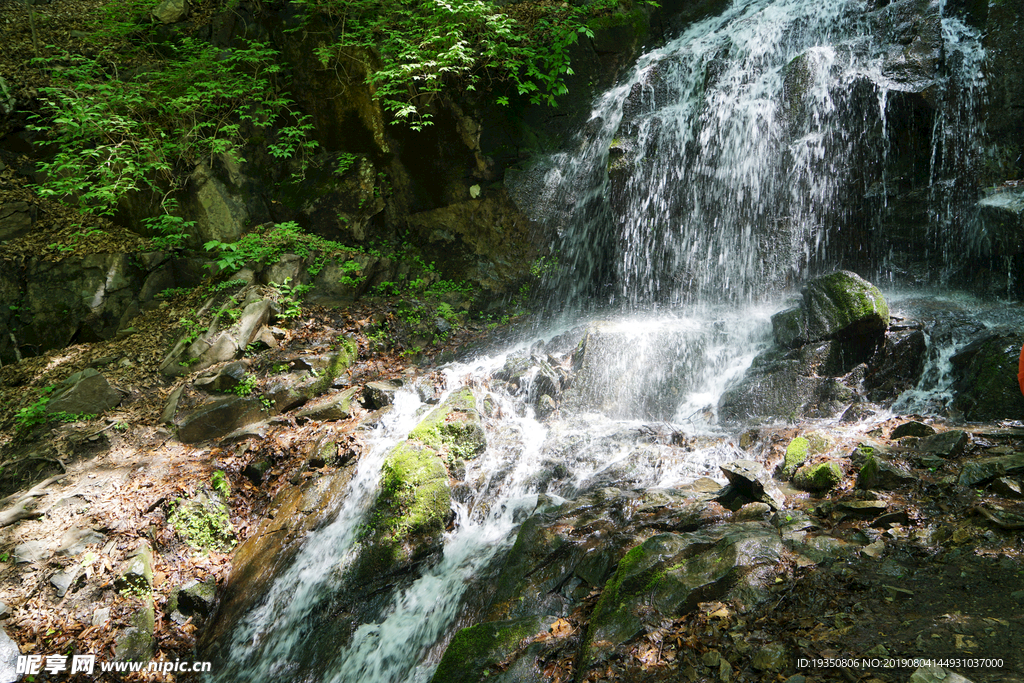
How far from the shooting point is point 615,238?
880 cm

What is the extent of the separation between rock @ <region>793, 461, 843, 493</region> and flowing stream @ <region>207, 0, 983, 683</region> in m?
0.73

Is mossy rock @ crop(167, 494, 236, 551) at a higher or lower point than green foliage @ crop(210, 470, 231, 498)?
lower

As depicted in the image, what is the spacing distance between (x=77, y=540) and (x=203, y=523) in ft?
3.18

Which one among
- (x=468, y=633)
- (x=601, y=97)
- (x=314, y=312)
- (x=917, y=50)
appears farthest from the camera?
(x=601, y=97)

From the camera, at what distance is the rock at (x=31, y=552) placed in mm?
4461

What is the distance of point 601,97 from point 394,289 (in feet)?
17.1

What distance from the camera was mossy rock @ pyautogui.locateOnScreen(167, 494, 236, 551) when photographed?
492cm

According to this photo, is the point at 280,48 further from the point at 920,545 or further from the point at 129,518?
the point at 920,545

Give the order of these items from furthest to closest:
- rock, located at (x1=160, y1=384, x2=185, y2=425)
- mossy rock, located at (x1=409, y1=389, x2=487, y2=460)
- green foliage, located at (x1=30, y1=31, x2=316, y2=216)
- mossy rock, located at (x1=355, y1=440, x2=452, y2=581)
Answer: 1. green foliage, located at (x1=30, y1=31, x2=316, y2=216)
2. rock, located at (x1=160, y1=384, x2=185, y2=425)
3. mossy rock, located at (x1=409, y1=389, x2=487, y2=460)
4. mossy rock, located at (x1=355, y1=440, x2=452, y2=581)

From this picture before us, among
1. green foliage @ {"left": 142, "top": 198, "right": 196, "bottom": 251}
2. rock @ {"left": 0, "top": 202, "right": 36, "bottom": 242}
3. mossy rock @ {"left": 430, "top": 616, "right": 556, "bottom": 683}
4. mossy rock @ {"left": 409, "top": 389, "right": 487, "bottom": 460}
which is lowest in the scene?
mossy rock @ {"left": 430, "top": 616, "right": 556, "bottom": 683}

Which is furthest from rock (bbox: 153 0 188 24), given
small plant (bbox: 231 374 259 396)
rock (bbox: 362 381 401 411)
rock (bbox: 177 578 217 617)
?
rock (bbox: 177 578 217 617)

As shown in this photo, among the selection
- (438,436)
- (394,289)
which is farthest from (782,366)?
(394,289)

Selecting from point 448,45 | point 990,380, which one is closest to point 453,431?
point 990,380

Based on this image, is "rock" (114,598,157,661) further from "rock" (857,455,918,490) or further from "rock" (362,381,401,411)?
"rock" (857,455,918,490)
